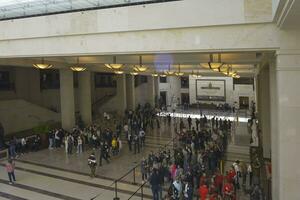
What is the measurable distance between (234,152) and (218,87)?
30329 mm

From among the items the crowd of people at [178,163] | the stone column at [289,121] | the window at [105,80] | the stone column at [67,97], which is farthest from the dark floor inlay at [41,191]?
the window at [105,80]

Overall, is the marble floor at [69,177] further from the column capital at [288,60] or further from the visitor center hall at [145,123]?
the column capital at [288,60]

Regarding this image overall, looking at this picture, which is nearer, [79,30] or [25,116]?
[79,30]

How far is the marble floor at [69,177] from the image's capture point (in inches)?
446

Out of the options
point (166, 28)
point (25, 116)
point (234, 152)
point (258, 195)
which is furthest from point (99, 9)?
point (25, 116)

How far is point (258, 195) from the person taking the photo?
941 cm

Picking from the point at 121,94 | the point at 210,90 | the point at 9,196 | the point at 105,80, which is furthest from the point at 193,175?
the point at 210,90

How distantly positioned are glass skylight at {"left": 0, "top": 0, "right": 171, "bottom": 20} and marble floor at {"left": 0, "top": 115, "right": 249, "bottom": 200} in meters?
6.07

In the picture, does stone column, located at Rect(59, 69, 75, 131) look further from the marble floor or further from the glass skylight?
the glass skylight

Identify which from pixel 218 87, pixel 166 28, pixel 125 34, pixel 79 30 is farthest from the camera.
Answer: pixel 218 87

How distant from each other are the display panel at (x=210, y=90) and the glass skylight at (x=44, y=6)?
38.0 m

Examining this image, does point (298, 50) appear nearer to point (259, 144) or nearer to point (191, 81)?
point (259, 144)

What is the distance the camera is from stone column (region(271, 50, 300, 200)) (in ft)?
21.0

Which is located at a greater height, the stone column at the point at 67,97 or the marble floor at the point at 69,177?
the stone column at the point at 67,97
